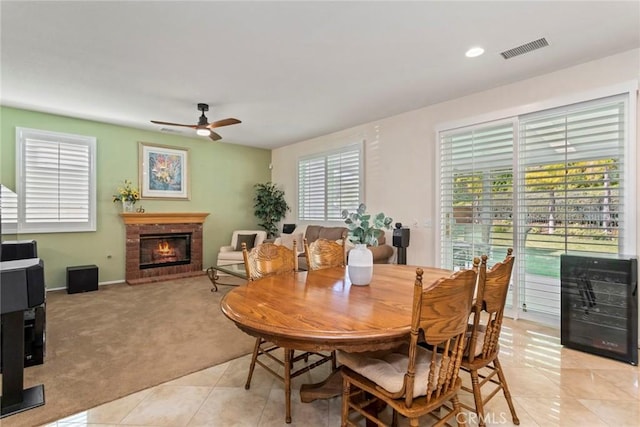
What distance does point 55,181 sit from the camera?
185 inches

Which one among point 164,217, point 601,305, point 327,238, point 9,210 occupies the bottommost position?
point 601,305

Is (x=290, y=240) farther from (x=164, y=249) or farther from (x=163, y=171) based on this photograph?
(x=163, y=171)

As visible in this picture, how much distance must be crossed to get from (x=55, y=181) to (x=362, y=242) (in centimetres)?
515

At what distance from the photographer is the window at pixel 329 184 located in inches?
210

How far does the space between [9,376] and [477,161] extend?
459 centimetres

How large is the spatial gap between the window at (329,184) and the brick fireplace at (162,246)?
2.07 m

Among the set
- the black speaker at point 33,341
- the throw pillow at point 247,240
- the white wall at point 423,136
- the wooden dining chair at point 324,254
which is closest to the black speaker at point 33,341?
the black speaker at point 33,341

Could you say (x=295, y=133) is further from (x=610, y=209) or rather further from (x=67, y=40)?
(x=610, y=209)

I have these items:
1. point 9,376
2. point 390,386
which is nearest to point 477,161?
point 390,386

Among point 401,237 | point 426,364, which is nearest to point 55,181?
point 401,237

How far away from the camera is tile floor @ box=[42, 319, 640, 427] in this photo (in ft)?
5.96

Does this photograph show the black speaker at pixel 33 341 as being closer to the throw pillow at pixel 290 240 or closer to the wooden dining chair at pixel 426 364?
the wooden dining chair at pixel 426 364

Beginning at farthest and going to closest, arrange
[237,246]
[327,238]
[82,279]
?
[237,246]
[327,238]
[82,279]

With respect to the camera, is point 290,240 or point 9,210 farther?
point 290,240
